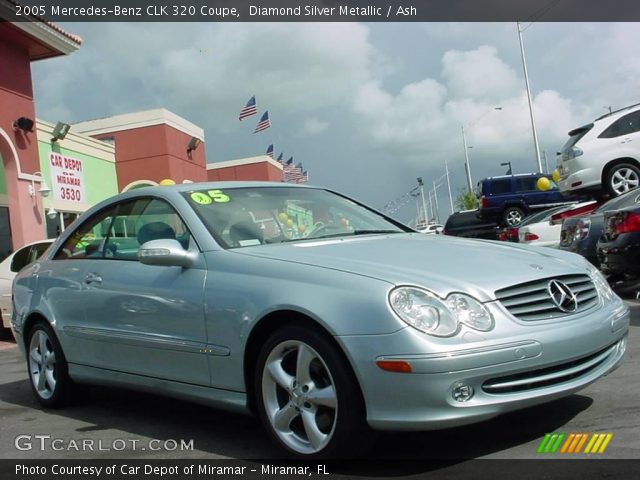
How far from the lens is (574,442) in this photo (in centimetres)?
353

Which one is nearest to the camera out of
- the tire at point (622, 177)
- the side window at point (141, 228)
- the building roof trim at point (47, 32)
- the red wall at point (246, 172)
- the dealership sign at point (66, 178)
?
the side window at point (141, 228)

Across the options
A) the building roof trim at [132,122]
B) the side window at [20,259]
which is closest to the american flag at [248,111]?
the building roof trim at [132,122]

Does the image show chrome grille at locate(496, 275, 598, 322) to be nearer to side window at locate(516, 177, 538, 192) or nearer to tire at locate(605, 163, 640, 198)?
tire at locate(605, 163, 640, 198)

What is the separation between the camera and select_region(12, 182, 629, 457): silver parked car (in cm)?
318

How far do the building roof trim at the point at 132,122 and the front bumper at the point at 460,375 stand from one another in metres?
26.5

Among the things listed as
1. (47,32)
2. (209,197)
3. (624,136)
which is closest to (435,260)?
(209,197)

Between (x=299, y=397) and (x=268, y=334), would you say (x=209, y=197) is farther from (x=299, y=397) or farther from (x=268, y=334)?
(x=299, y=397)

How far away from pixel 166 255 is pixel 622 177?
39.6 feet

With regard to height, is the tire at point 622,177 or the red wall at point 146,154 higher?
the red wall at point 146,154

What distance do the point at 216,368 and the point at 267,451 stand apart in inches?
20.2

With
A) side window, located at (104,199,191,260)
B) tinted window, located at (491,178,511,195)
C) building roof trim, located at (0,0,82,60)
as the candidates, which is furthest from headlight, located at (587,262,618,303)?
tinted window, located at (491,178,511,195)

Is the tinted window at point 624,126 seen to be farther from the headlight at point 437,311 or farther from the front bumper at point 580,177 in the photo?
the headlight at point 437,311

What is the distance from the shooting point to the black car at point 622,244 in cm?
799

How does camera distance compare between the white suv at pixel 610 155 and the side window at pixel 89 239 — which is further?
the white suv at pixel 610 155
